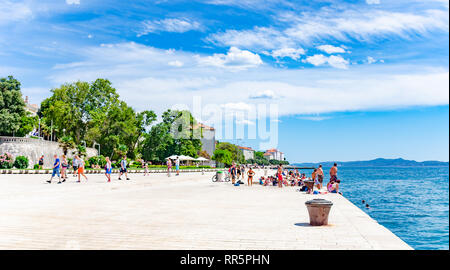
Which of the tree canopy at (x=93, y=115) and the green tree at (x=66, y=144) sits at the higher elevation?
the tree canopy at (x=93, y=115)

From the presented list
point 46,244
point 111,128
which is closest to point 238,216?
point 46,244

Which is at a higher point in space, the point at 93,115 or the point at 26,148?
the point at 93,115

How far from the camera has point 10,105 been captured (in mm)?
58219

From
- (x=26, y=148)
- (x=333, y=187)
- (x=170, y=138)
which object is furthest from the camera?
(x=170, y=138)

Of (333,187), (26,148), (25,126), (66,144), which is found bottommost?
(333,187)

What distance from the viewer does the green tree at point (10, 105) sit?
185ft

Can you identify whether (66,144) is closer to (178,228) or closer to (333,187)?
(333,187)

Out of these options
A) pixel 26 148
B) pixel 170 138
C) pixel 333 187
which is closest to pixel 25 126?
pixel 26 148

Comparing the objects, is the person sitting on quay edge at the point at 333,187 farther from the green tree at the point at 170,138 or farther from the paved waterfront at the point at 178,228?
the green tree at the point at 170,138

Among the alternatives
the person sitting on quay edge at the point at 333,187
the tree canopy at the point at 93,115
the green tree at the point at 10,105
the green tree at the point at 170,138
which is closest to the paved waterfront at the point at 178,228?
the person sitting on quay edge at the point at 333,187

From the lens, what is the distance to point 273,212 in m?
12.0

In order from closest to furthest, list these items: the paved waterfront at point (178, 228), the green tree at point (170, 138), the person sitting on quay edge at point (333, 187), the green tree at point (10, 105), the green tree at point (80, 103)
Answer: the paved waterfront at point (178, 228), the person sitting on quay edge at point (333, 187), the green tree at point (10, 105), the green tree at point (80, 103), the green tree at point (170, 138)

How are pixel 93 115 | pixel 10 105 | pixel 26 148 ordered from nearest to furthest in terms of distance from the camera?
pixel 26 148 → pixel 10 105 → pixel 93 115
